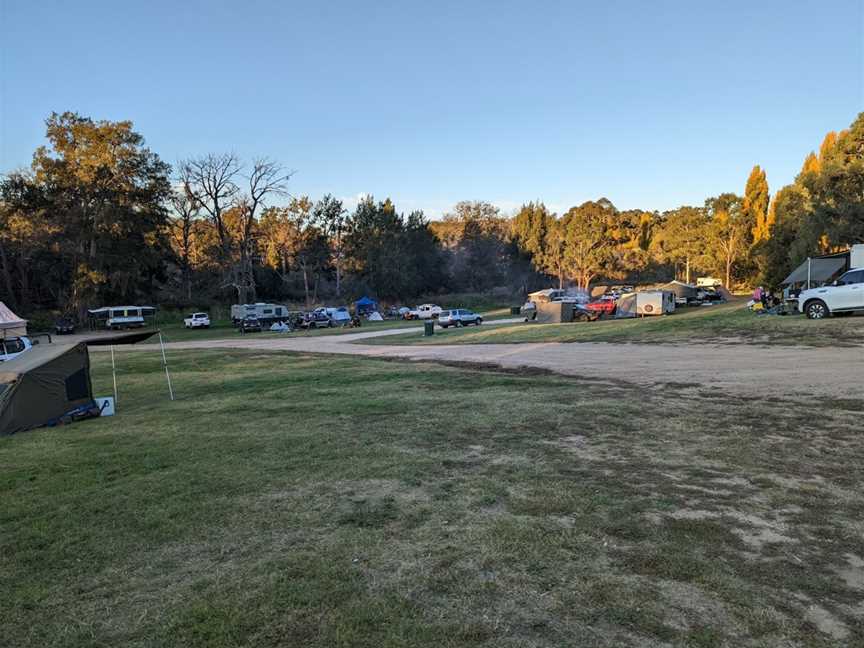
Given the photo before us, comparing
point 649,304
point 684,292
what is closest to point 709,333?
point 649,304

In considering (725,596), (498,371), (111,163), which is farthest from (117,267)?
(725,596)

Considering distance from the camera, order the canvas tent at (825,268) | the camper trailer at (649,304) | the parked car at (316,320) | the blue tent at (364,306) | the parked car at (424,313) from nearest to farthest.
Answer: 1. the canvas tent at (825,268)
2. the camper trailer at (649,304)
3. the parked car at (316,320)
4. the parked car at (424,313)
5. the blue tent at (364,306)

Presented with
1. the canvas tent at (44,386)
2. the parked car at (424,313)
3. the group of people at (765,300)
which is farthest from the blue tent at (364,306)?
the canvas tent at (44,386)

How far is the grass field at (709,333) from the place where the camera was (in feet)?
52.7

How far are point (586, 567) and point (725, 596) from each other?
818 mm

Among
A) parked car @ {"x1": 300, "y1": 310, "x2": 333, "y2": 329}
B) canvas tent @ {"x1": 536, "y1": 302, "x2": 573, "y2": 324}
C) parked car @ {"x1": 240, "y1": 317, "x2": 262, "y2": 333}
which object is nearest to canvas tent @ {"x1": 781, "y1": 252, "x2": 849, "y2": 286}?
canvas tent @ {"x1": 536, "y1": 302, "x2": 573, "y2": 324}

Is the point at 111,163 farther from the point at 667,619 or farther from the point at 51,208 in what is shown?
the point at 667,619

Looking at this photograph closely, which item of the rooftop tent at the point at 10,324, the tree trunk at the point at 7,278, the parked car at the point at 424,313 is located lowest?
the parked car at the point at 424,313

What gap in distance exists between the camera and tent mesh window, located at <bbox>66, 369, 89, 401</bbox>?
10509 millimetres

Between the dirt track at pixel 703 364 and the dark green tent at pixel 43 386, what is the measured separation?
35.2 feet

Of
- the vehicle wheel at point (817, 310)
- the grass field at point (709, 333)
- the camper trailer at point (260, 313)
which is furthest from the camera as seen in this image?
the camper trailer at point (260, 313)

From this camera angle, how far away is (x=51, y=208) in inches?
1948

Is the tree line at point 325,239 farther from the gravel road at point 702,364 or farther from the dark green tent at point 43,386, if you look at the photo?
the dark green tent at point 43,386

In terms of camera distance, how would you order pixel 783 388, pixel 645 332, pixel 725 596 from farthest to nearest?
pixel 645 332 < pixel 783 388 < pixel 725 596
